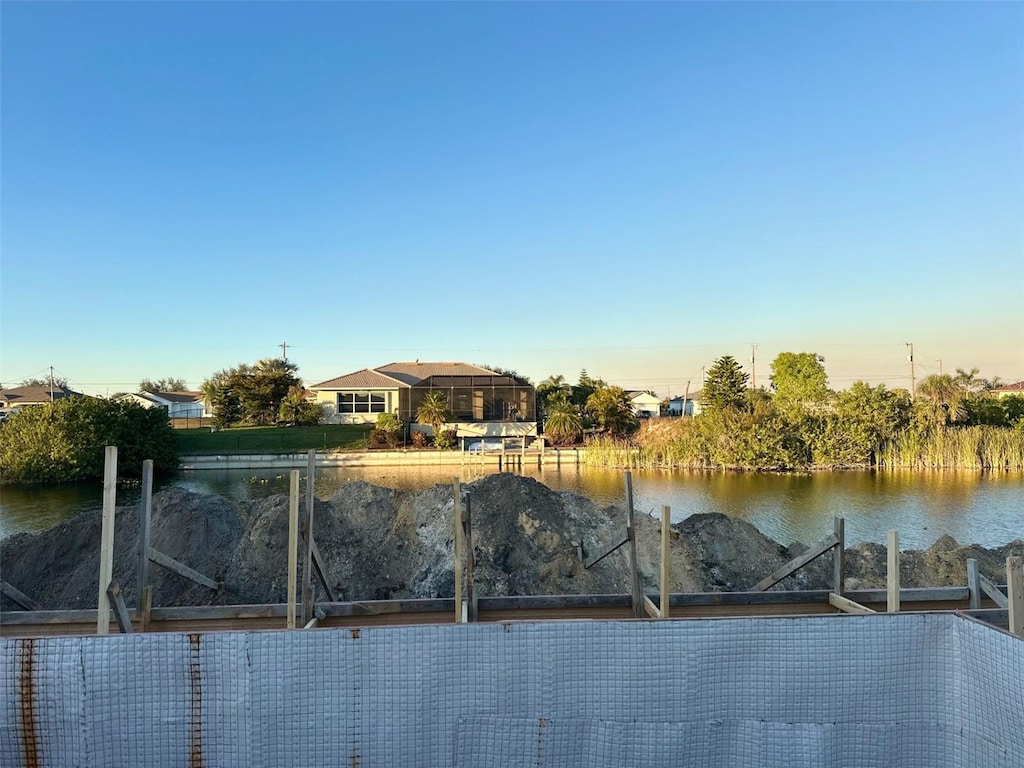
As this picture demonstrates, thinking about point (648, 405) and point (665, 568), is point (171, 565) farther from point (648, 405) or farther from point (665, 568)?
point (648, 405)

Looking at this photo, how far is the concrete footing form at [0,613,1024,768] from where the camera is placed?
10.4ft

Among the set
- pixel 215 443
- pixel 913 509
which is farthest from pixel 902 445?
pixel 215 443

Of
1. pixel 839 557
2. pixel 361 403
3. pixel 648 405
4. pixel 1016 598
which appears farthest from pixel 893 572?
pixel 648 405

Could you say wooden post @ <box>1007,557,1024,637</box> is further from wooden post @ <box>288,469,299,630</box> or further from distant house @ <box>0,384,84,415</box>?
distant house @ <box>0,384,84,415</box>

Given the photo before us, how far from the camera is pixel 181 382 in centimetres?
8081

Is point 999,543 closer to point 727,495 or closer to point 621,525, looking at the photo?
point 727,495

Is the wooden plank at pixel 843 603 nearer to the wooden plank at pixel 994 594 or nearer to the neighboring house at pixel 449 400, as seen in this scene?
the wooden plank at pixel 994 594

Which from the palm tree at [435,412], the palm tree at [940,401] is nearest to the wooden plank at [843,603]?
the palm tree at [940,401]

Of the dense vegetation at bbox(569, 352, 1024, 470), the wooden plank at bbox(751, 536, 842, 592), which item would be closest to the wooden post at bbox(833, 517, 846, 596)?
the wooden plank at bbox(751, 536, 842, 592)

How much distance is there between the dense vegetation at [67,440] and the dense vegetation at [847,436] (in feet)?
60.4

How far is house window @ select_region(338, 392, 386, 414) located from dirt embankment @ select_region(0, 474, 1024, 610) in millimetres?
27641

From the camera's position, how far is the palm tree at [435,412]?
33812 millimetres

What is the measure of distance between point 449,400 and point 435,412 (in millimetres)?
1732

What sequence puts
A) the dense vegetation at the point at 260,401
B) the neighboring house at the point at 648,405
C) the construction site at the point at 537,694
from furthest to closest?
the neighboring house at the point at 648,405
the dense vegetation at the point at 260,401
the construction site at the point at 537,694
